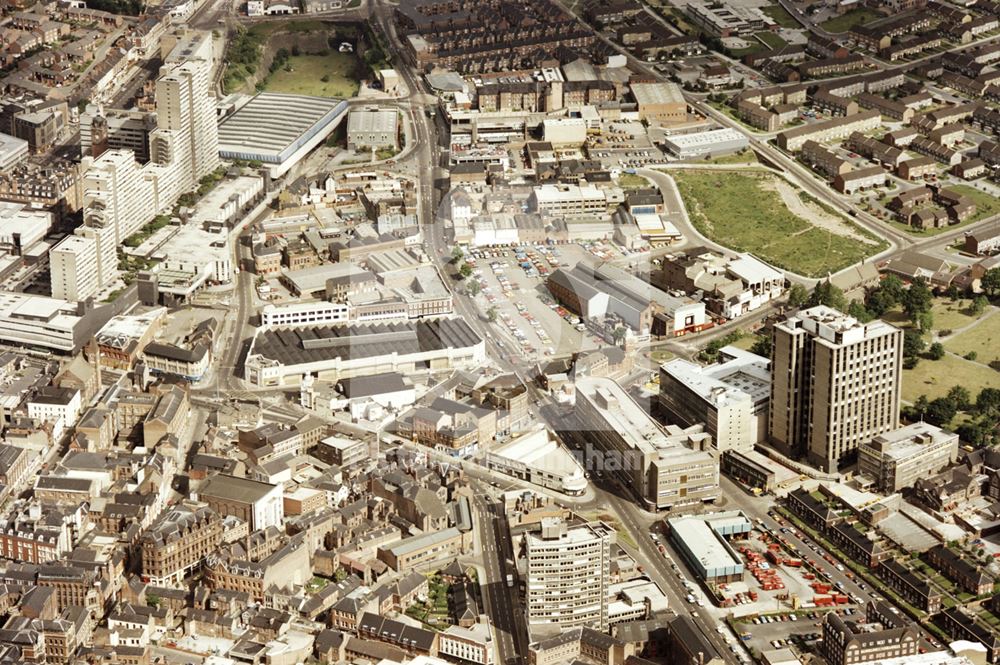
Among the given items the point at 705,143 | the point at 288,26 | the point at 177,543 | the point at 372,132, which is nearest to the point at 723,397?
the point at 177,543

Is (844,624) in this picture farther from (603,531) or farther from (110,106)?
(110,106)

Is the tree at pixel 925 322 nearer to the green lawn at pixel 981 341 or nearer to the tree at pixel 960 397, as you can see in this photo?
the green lawn at pixel 981 341

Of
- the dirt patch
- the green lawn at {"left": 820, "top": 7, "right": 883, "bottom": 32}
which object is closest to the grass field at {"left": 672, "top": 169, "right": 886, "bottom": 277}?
the dirt patch

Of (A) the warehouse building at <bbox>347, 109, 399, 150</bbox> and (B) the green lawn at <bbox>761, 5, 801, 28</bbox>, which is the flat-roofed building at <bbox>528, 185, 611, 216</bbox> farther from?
(B) the green lawn at <bbox>761, 5, 801, 28</bbox>

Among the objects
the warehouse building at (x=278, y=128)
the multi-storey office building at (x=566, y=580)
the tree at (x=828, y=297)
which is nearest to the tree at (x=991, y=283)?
the tree at (x=828, y=297)

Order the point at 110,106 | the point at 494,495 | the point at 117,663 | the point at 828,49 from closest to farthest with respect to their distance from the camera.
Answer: the point at 117,663 → the point at 494,495 → the point at 110,106 → the point at 828,49

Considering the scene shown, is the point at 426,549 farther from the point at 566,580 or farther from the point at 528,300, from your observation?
the point at 528,300

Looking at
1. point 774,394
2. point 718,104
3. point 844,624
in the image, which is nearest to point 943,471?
point 774,394
